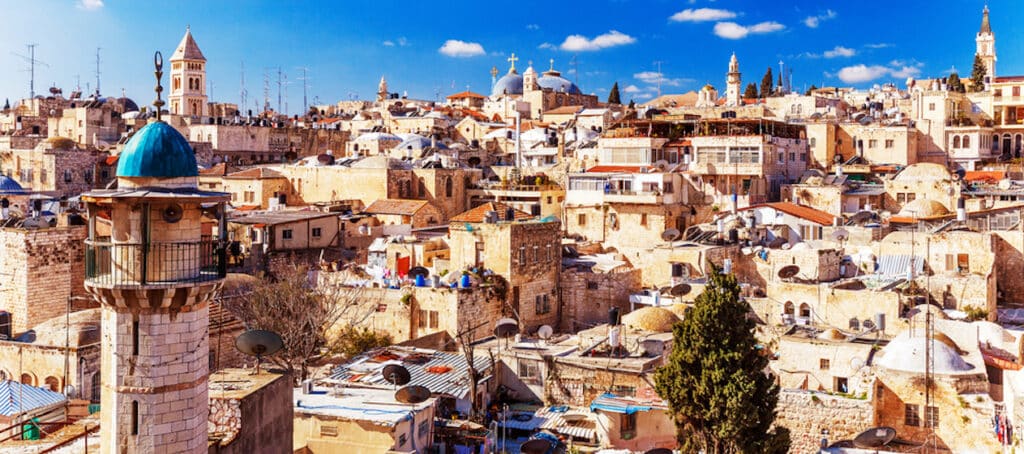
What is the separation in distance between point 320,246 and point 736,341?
18394 mm

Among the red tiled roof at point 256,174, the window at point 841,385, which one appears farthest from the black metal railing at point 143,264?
the red tiled roof at point 256,174

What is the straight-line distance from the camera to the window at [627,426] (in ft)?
58.2

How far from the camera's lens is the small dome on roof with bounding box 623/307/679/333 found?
73.0 feet

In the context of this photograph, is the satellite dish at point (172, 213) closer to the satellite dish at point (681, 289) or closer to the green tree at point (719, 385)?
the green tree at point (719, 385)

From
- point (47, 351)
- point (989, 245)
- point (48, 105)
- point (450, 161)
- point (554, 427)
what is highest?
point (48, 105)

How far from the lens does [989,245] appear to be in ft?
82.3

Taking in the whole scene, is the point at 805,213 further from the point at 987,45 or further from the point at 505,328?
the point at 987,45

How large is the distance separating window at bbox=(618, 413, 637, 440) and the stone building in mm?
7054

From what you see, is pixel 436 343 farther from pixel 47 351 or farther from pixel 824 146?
pixel 824 146

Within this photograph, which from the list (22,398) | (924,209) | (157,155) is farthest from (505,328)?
(924,209)

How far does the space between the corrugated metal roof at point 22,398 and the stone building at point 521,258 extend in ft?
34.4

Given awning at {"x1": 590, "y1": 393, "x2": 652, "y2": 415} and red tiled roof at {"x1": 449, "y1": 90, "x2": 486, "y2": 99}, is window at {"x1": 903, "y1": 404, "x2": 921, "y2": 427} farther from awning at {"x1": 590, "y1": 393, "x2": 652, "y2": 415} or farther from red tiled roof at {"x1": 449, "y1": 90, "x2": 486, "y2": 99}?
red tiled roof at {"x1": 449, "y1": 90, "x2": 486, "y2": 99}

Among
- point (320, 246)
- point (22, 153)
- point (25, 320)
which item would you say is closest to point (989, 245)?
point (320, 246)

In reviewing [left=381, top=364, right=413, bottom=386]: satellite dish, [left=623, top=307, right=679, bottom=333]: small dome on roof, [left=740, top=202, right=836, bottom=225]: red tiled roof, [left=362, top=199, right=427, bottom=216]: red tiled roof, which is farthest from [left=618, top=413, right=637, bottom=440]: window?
[left=362, top=199, right=427, bottom=216]: red tiled roof
